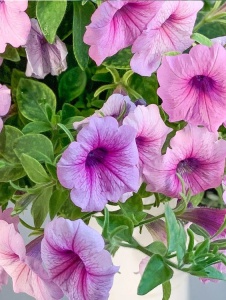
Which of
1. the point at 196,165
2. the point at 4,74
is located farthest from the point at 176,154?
the point at 4,74

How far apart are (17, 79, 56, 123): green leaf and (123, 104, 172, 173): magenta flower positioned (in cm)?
8

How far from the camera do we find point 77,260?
39cm

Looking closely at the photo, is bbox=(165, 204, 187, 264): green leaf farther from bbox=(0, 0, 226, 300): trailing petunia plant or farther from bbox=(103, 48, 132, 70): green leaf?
bbox=(103, 48, 132, 70): green leaf

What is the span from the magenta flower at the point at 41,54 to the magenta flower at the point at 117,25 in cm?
5

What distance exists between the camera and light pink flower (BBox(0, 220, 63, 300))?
0.39 meters

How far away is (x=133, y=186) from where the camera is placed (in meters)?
0.38

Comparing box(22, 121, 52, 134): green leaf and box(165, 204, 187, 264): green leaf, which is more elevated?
box(22, 121, 52, 134): green leaf

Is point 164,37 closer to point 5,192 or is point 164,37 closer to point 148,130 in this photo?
point 148,130

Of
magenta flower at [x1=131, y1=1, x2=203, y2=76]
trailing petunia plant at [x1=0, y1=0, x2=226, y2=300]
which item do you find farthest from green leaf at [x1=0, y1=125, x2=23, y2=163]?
magenta flower at [x1=131, y1=1, x2=203, y2=76]

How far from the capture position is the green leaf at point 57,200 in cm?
42

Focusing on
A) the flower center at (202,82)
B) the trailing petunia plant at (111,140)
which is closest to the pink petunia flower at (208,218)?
the trailing petunia plant at (111,140)

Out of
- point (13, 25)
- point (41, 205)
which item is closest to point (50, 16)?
point (13, 25)

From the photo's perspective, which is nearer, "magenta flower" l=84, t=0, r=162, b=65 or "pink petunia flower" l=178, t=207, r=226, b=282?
"magenta flower" l=84, t=0, r=162, b=65

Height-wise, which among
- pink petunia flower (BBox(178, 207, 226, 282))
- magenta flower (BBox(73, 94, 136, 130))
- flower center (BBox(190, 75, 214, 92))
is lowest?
pink petunia flower (BBox(178, 207, 226, 282))
